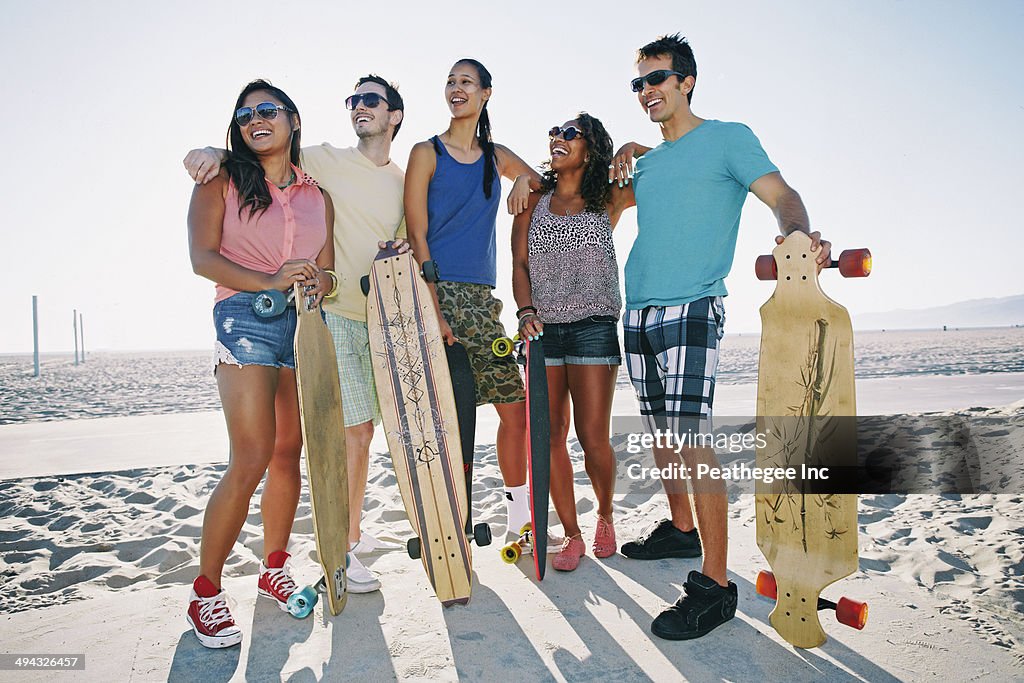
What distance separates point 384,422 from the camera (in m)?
2.84

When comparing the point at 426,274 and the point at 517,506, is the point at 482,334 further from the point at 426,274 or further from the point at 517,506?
the point at 517,506

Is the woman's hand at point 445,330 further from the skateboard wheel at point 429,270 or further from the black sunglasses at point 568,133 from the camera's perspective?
the black sunglasses at point 568,133

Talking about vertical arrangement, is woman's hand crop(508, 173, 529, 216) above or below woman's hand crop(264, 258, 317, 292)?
above

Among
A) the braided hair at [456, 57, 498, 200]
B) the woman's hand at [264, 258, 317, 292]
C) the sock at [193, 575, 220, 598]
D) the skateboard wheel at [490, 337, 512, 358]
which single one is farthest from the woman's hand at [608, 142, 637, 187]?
the sock at [193, 575, 220, 598]

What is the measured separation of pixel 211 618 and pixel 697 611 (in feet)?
5.70

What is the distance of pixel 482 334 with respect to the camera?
3006mm

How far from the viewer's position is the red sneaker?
2268 millimetres

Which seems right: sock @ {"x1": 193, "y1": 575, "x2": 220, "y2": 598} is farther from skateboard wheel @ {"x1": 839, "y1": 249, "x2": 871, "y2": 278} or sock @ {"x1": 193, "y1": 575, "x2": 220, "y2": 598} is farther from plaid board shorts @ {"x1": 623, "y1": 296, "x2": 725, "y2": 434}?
skateboard wheel @ {"x1": 839, "y1": 249, "x2": 871, "y2": 278}

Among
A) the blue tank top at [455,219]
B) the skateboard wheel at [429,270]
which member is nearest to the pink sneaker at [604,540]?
the blue tank top at [455,219]

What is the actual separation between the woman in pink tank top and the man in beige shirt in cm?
26

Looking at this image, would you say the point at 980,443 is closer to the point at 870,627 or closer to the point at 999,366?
the point at 870,627

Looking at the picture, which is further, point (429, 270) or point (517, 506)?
point (517, 506)

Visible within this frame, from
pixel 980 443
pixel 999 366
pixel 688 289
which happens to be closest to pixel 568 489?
pixel 688 289

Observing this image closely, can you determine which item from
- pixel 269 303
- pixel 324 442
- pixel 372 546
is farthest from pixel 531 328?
pixel 372 546
